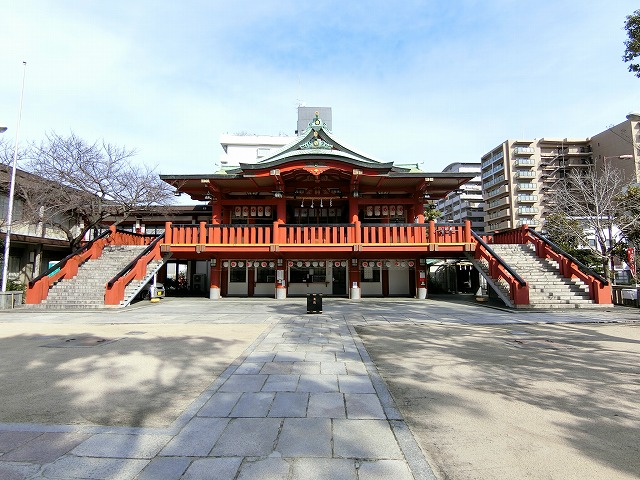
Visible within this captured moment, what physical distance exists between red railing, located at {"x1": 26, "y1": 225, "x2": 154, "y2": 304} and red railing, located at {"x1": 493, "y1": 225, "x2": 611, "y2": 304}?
22.6m

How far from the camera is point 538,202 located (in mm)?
57844

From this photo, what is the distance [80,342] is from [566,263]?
18.7m

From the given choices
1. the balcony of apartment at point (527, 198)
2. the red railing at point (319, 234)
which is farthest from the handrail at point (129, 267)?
the balcony of apartment at point (527, 198)

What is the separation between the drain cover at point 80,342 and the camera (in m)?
7.69

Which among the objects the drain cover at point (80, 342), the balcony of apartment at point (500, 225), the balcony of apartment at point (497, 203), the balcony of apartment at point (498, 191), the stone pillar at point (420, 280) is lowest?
the drain cover at point (80, 342)

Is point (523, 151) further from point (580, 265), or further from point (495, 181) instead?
point (580, 265)

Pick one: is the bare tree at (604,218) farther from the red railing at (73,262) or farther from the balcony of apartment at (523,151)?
the balcony of apartment at (523,151)

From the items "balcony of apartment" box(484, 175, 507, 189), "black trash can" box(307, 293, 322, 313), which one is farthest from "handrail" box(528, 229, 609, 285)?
"balcony of apartment" box(484, 175, 507, 189)

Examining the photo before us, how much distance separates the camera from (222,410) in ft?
13.7

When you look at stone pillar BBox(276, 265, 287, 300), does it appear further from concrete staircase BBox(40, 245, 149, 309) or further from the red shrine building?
concrete staircase BBox(40, 245, 149, 309)

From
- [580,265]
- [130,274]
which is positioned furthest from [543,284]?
[130,274]

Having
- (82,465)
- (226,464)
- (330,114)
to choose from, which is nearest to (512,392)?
(226,464)

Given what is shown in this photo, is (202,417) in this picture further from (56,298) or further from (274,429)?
(56,298)

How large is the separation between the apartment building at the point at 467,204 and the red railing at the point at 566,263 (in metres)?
49.8
